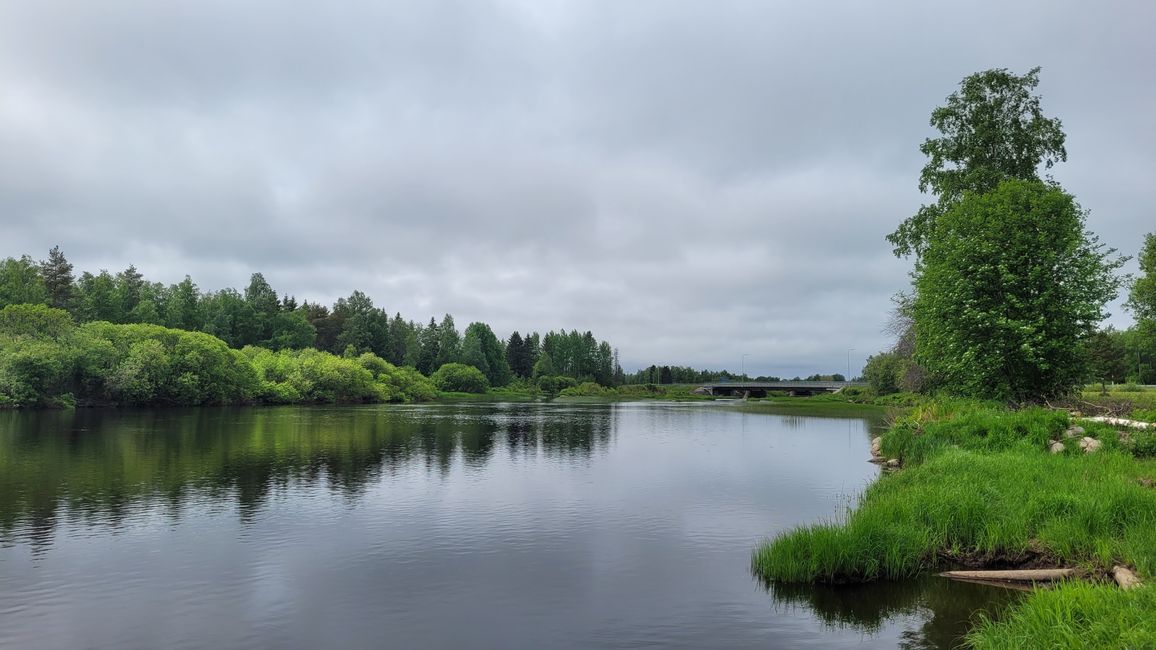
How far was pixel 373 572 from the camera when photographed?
673 inches

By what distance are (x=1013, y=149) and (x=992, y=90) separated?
4092mm

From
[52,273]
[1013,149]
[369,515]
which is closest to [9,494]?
[369,515]

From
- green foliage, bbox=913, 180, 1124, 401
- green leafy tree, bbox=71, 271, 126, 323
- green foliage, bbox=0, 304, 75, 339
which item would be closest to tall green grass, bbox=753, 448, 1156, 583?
green foliage, bbox=913, 180, 1124, 401

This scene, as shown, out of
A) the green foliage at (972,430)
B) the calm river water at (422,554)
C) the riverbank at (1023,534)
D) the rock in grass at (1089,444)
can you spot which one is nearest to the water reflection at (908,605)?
the calm river water at (422,554)

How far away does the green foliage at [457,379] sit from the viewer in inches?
6737

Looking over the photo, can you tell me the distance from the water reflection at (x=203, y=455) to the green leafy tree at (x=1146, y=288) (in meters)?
51.7

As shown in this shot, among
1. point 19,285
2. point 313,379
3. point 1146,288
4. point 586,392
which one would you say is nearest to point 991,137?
point 1146,288

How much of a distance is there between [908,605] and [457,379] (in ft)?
535

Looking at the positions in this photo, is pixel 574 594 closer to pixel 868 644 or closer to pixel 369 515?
pixel 868 644

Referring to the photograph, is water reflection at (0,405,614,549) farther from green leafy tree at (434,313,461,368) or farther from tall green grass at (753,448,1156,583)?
green leafy tree at (434,313,461,368)

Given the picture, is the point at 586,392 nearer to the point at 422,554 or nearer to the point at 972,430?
the point at 972,430

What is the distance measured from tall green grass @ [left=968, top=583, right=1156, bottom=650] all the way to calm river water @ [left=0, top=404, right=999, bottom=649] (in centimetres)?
225

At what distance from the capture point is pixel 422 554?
744 inches

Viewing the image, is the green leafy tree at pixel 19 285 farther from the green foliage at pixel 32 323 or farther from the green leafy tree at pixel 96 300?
the green foliage at pixel 32 323
